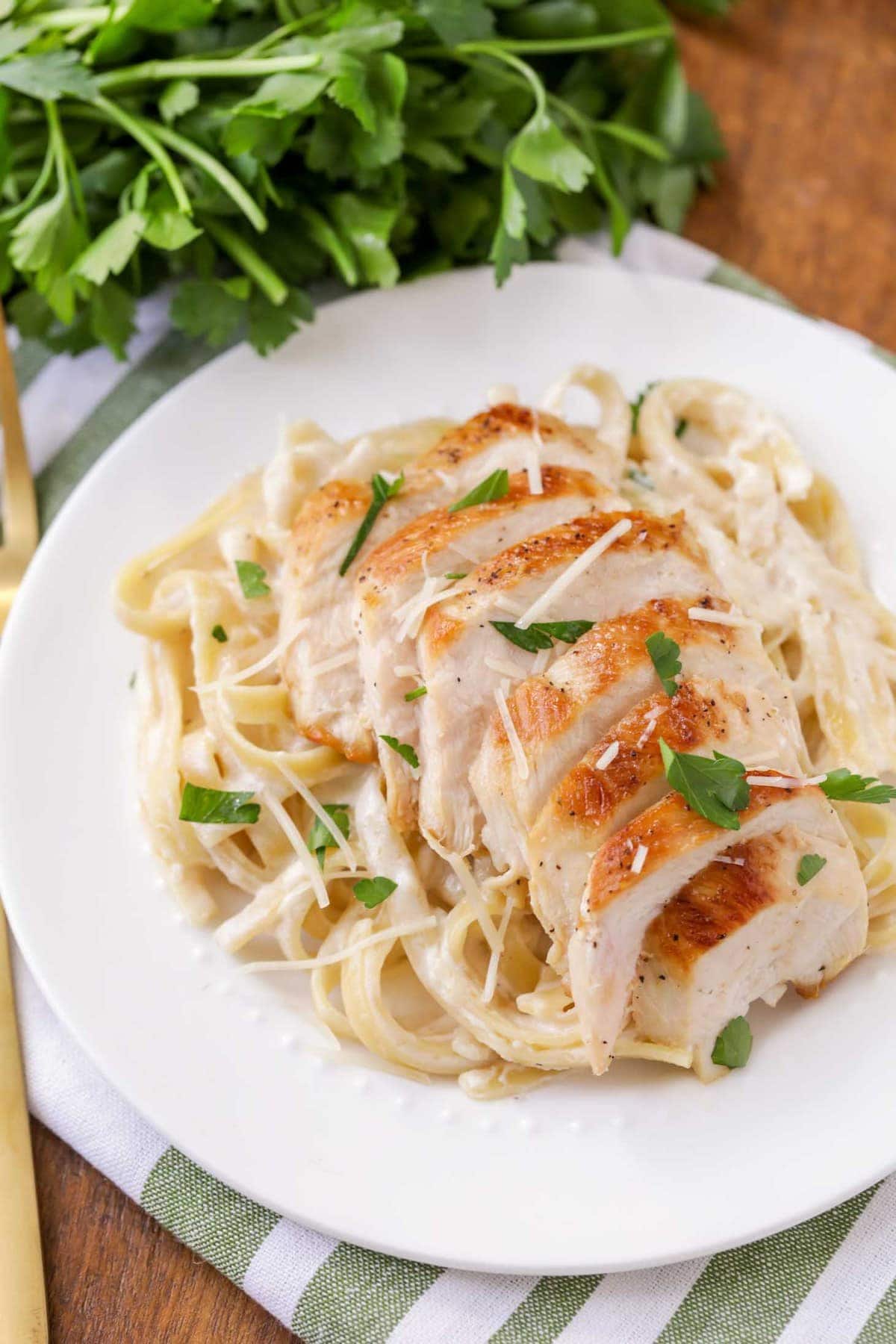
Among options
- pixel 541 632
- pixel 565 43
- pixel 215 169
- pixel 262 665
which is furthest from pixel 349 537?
pixel 565 43

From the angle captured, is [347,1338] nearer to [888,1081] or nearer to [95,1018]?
[95,1018]

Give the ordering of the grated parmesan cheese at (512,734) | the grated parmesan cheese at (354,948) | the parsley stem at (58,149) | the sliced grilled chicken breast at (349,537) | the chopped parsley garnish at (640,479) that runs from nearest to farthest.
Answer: the grated parmesan cheese at (512,734) < the grated parmesan cheese at (354,948) < the sliced grilled chicken breast at (349,537) < the chopped parsley garnish at (640,479) < the parsley stem at (58,149)

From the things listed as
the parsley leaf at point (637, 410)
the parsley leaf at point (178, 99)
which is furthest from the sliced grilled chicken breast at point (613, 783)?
the parsley leaf at point (178, 99)

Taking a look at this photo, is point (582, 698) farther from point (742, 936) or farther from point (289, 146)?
point (289, 146)

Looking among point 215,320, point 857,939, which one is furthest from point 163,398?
point 857,939

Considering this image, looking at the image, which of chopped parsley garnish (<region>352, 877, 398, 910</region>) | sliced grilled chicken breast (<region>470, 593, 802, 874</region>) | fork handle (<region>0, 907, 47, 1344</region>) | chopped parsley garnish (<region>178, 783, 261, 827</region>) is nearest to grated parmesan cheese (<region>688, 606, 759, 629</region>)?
sliced grilled chicken breast (<region>470, 593, 802, 874</region>)

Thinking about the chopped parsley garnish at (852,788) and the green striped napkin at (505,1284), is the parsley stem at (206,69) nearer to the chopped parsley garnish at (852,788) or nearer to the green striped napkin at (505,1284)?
the chopped parsley garnish at (852,788)

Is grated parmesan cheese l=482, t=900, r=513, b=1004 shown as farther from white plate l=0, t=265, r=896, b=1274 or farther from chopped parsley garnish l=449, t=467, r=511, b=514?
chopped parsley garnish l=449, t=467, r=511, b=514
